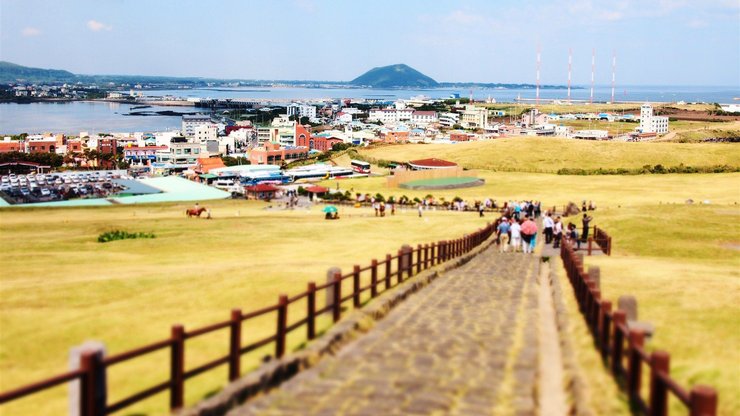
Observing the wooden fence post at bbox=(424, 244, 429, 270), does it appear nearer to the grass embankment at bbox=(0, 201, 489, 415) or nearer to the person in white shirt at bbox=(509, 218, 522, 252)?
the grass embankment at bbox=(0, 201, 489, 415)

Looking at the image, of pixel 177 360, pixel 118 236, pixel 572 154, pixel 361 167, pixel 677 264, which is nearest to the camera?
pixel 177 360

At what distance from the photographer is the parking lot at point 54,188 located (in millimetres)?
70438

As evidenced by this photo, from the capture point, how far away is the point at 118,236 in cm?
3312

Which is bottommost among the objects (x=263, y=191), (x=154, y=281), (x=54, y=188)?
(x=54, y=188)

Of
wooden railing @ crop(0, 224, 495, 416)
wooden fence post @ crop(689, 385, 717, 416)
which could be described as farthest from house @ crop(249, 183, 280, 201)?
wooden fence post @ crop(689, 385, 717, 416)

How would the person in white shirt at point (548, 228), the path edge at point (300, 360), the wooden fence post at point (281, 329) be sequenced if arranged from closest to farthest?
the path edge at point (300, 360) < the wooden fence post at point (281, 329) < the person in white shirt at point (548, 228)

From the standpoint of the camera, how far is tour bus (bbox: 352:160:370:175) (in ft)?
315

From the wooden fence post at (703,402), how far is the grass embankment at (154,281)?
213 inches

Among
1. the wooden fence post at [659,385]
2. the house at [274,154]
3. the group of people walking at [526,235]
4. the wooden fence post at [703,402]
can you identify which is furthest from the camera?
the house at [274,154]

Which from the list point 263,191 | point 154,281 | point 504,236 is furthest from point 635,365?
point 263,191

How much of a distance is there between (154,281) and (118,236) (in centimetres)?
1663

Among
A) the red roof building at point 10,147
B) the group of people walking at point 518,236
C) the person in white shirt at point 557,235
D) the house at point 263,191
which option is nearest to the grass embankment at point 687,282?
the person in white shirt at point 557,235

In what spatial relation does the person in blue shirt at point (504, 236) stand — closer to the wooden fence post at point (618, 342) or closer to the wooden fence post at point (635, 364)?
the wooden fence post at point (618, 342)

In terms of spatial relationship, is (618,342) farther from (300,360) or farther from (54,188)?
(54,188)
